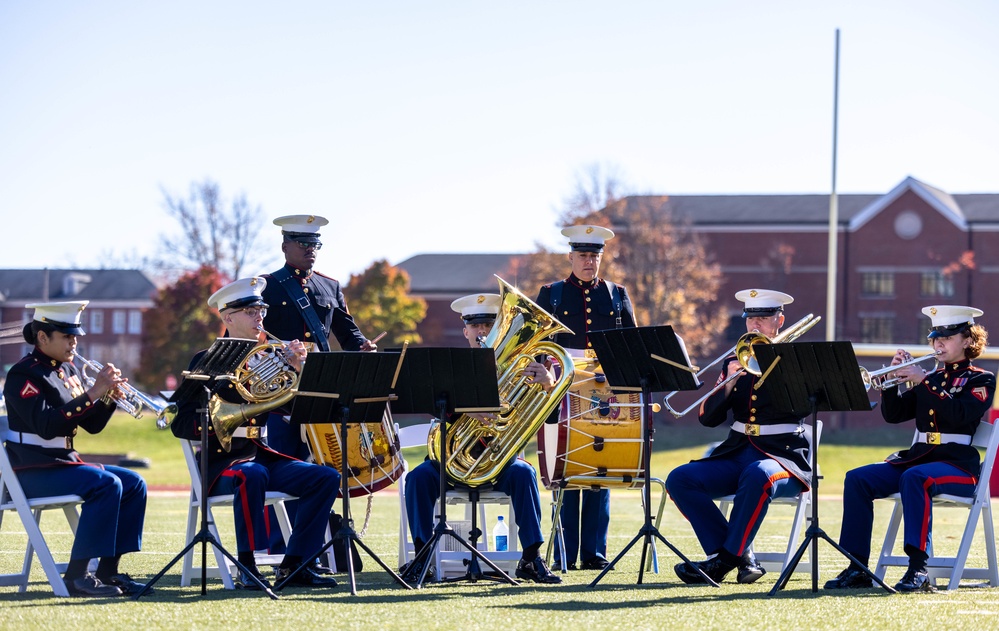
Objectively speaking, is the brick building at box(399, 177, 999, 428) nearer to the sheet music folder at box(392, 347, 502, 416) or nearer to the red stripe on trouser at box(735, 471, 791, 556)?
the red stripe on trouser at box(735, 471, 791, 556)

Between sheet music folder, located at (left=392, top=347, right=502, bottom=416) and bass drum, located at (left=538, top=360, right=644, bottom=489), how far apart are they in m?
1.13

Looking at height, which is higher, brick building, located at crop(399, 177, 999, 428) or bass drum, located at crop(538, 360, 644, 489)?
brick building, located at crop(399, 177, 999, 428)

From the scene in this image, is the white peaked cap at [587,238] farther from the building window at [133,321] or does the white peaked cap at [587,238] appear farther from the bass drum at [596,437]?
the building window at [133,321]

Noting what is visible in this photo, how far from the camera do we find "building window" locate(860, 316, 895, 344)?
60094 millimetres

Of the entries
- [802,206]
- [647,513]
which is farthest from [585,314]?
[802,206]

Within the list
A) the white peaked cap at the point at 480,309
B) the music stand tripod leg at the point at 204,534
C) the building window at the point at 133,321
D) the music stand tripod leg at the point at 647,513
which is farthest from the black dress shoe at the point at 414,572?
the building window at the point at 133,321

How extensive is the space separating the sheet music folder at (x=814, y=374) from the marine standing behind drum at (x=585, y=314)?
217 centimetres

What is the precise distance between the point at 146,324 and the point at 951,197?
38.5m

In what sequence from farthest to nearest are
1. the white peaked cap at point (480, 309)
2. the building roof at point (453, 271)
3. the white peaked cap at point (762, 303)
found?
the building roof at point (453, 271), the white peaked cap at point (480, 309), the white peaked cap at point (762, 303)

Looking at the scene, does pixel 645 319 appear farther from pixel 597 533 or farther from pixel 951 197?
pixel 597 533

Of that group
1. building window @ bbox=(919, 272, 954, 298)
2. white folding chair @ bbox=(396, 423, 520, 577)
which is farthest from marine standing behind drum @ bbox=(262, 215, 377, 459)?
building window @ bbox=(919, 272, 954, 298)

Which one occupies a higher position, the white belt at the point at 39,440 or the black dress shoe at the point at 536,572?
the white belt at the point at 39,440

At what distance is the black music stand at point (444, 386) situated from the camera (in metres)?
8.54

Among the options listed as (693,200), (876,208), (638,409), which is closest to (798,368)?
(638,409)
